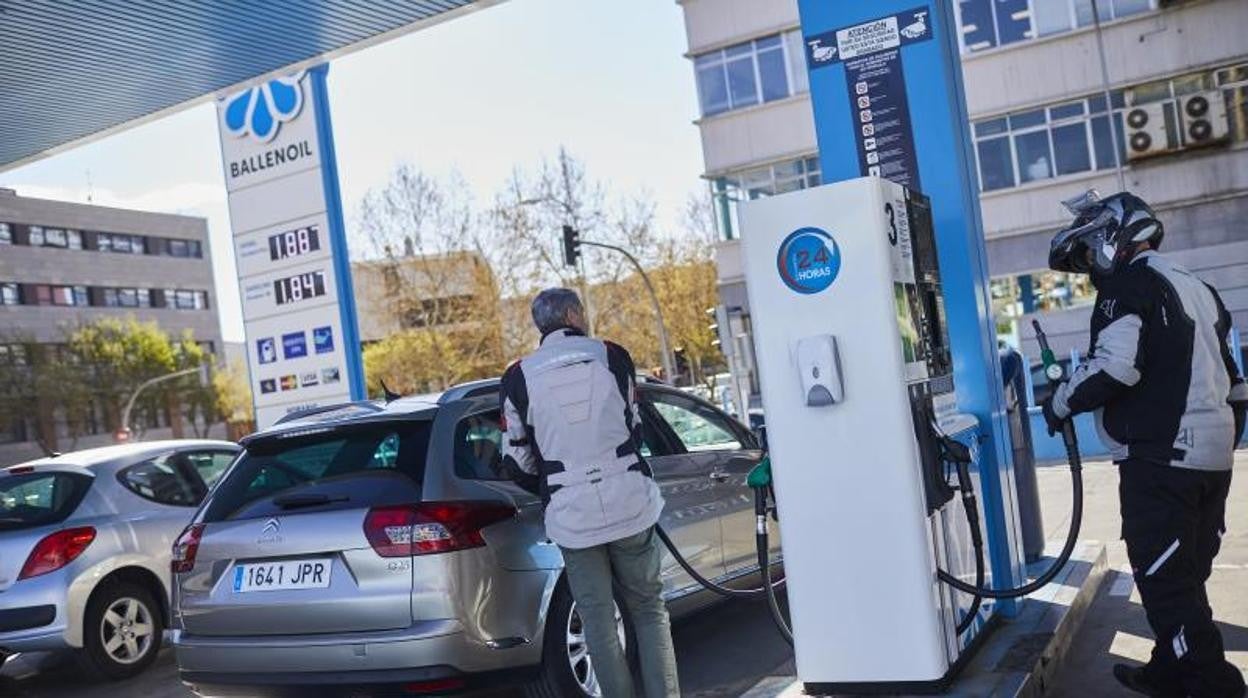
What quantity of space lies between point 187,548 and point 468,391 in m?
1.49

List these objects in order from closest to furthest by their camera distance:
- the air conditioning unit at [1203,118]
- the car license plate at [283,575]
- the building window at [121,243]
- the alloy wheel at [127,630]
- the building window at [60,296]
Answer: the car license plate at [283,575], the alloy wheel at [127,630], the air conditioning unit at [1203,118], the building window at [60,296], the building window at [121,243]

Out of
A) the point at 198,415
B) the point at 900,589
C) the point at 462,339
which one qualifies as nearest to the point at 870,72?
the point at 900,589

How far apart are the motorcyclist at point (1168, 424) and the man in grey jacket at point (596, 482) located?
170cm

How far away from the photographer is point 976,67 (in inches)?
1203

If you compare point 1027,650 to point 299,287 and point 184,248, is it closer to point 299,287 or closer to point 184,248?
point 299,287

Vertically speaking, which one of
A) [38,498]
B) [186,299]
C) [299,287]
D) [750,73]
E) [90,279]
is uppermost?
[90,279]

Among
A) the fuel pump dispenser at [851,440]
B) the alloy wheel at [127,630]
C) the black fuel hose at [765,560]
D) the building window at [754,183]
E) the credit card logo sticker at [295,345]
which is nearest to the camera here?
the fuel pump dispenser at [851,440]

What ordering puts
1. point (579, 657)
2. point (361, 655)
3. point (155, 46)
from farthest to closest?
point (155, 46) < point (579, 657) < point (361, 655)

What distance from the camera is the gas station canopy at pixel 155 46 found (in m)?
11.2

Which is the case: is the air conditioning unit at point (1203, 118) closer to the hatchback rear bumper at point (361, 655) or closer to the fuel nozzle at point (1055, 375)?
the fuel nozzle at point (1055, 375)

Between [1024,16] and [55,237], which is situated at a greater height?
[55,237]

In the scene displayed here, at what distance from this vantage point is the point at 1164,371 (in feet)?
15.0

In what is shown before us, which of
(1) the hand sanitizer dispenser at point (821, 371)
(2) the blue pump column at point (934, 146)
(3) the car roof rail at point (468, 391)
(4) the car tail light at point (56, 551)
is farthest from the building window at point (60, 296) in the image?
(1) the hand sanitizer dispenser at point (821, 371)

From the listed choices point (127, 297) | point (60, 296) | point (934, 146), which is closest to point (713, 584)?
point (934, 146)
